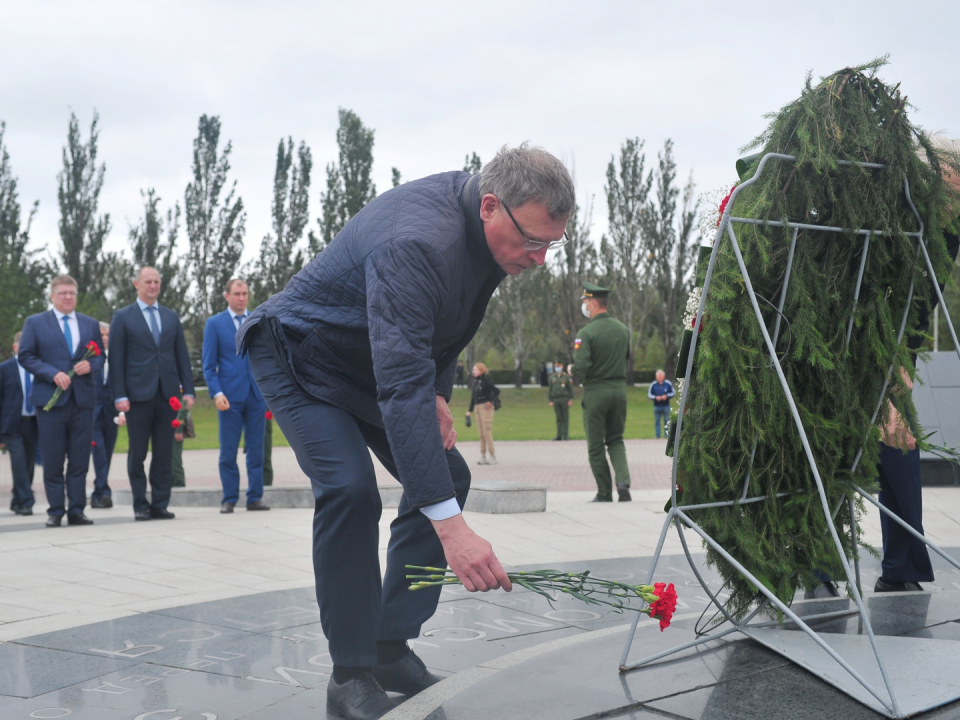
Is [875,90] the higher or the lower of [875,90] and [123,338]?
the higher

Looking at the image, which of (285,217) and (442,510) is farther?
(285,217)

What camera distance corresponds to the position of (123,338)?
295 inches

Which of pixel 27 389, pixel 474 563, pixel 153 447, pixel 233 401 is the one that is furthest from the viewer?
pixel 27 389

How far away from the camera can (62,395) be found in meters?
7.17

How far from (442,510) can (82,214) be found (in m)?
41.3

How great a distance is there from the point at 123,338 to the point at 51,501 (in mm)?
1419

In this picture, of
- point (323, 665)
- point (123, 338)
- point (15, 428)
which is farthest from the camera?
point (15, 428)

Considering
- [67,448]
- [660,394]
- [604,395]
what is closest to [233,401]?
[67,448]

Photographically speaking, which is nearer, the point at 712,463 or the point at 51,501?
the point at 712,463

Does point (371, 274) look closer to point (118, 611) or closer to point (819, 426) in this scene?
point (819, 426)

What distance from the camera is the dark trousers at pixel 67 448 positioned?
7.09 metres

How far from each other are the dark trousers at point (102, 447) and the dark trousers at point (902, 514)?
24.0ft

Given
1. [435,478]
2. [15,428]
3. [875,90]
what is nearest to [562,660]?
[435,478]

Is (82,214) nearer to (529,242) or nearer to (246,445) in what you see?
(246,445)
